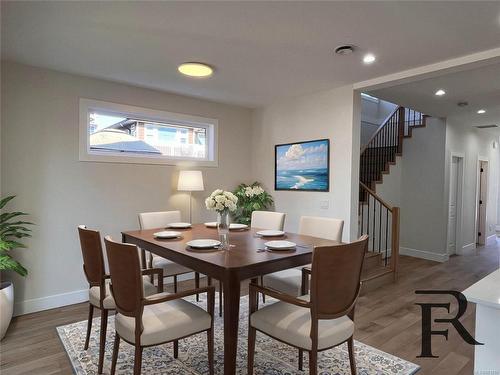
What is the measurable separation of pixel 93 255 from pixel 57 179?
1620 millimetres

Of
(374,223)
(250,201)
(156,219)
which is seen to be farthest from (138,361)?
(374,223)

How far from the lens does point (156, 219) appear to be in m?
3.54

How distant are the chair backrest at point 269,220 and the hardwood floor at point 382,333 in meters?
1.00

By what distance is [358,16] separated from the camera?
2203 mm

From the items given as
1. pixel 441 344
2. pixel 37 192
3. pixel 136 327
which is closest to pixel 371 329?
pixel 441 344

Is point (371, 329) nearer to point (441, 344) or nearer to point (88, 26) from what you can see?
point (441, 344)

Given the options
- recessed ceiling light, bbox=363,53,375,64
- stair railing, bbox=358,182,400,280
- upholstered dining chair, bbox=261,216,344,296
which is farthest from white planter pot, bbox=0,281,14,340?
stair railing, bbox=358,182,400,280

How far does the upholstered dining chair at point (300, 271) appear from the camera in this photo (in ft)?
8.95

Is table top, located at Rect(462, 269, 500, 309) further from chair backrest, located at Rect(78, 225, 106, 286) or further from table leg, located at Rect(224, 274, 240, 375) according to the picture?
chair backrest, located at Rect(78, 225, 106, 286)

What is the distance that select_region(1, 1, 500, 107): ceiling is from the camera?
2.14 metres

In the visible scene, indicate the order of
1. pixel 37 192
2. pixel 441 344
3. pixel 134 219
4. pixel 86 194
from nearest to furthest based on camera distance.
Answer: pixel 441 344
pixel 37 192
pixel 86 194
pixel 134 219

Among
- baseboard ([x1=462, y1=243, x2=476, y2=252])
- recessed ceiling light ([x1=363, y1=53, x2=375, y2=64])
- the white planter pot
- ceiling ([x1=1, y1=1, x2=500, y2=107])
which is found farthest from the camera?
baseboard ([x1=462, y1=243, x2=476, y2=252])

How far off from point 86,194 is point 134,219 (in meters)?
0.64

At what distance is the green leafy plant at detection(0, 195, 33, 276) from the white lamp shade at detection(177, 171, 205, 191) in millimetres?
1689
